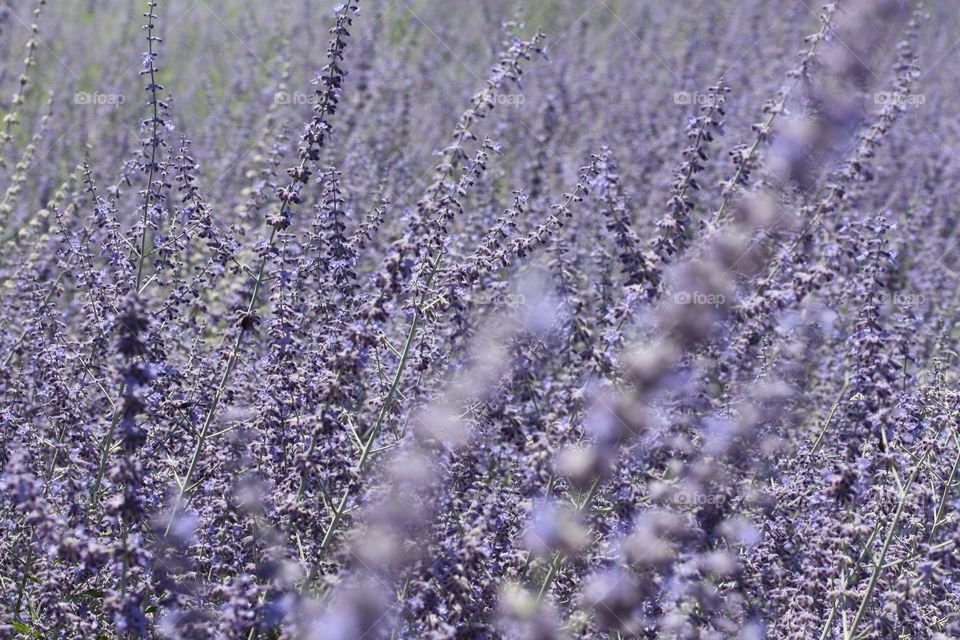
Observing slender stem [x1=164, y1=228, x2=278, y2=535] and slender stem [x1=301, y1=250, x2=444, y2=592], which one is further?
slender stem [x1=164, y1=228, x2=278, y2=535]

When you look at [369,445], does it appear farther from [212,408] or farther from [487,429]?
[212,408]

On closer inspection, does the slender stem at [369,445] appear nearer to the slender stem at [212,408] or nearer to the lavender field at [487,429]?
the lavender field at [487,429]

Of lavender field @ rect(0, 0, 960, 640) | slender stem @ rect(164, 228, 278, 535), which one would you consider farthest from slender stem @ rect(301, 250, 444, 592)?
slender stem @ rect(164, 228, 278, 535)

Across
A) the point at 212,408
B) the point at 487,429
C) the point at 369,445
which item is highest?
the point at 487,429

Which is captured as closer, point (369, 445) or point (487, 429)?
point (369, 445)

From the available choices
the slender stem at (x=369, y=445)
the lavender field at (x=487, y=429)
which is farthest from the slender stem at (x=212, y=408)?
the slender stem at (x=369, y=445)

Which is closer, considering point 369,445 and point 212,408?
point 369,445

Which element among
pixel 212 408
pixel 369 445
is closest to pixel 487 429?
pixel 369 445

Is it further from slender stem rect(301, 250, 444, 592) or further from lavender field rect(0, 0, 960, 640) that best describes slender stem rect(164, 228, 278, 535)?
slender stem rect(301, 250, 444, 592)

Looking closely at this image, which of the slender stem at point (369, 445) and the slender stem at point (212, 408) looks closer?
the slender stem at point (369, 445)

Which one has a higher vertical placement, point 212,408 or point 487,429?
point 487,429

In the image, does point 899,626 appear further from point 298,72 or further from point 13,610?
point 298,72

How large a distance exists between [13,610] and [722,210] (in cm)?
370

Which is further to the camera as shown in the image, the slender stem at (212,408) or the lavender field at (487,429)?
the slender stem at (212,408)
